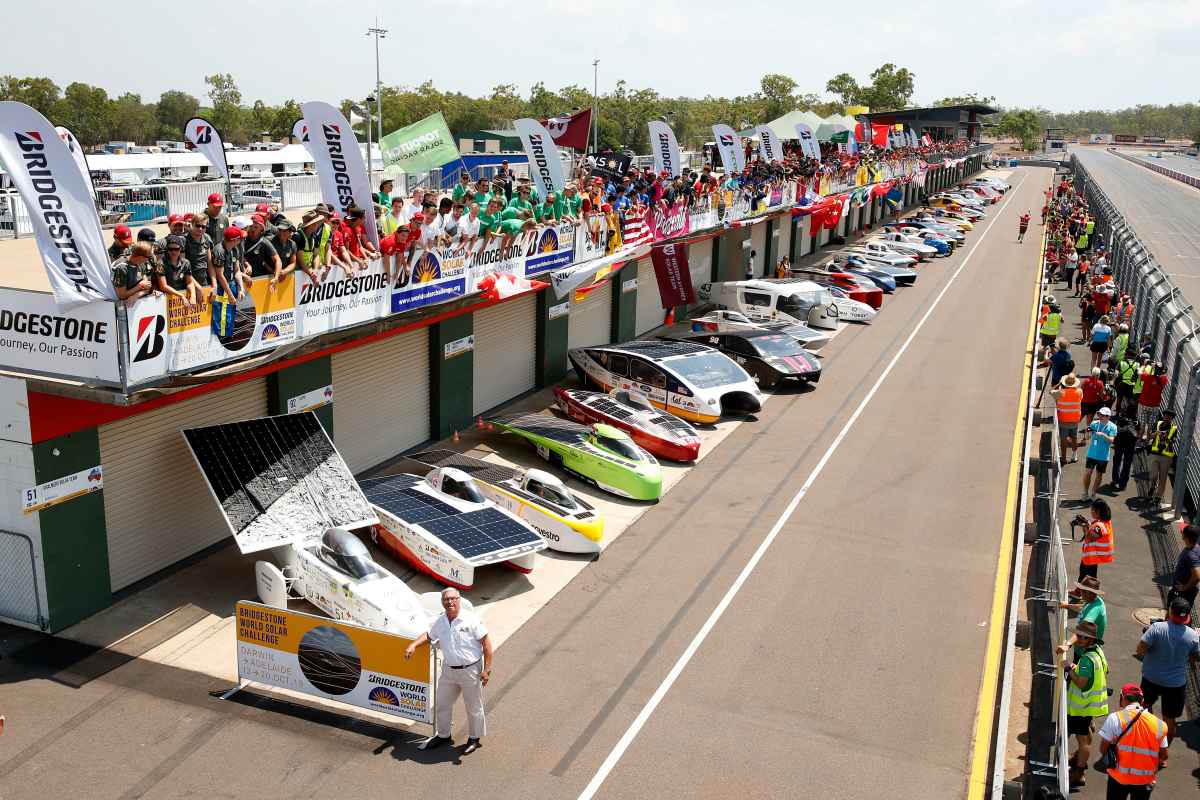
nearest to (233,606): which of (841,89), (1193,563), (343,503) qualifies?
(343,503)

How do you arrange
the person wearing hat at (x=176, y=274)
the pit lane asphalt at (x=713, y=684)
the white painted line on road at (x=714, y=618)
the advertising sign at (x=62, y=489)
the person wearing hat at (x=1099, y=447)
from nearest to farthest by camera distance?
the pit lane asphalt at (x=713, y=684)
the white painted line on road at (x=714, y=618)
the person wearing hat at (x=176, y=274)
the advertising sign at (x=62, y=489)
the person wearing hat at (x=1099, y=447)

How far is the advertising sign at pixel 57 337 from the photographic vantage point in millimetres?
12180

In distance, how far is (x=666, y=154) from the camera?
3167 cm

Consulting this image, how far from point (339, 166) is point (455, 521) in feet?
19.3

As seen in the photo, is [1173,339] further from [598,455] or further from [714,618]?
[714,618]

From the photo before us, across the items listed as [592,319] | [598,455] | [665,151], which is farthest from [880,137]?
[598,455]

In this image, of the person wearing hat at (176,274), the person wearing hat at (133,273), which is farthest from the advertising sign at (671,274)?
the person wearing hat at (133,273)

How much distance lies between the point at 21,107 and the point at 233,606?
6935mm

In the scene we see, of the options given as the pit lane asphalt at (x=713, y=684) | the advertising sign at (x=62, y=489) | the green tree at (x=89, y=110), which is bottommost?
the pit lane asphalt at (x=713, y=684)

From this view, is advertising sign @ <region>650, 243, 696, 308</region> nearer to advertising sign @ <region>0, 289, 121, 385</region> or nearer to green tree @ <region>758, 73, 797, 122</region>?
advertising sign @ <region>0, 289, 121, 385</region>

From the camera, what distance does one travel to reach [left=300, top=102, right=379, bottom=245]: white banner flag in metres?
15.9

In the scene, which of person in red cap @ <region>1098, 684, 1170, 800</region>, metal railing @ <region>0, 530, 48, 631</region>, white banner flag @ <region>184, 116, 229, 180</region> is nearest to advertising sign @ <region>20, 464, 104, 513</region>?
metal railing @ <region>0, 530, 48, 631</region>

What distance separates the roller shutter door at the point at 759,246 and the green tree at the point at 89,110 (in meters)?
73.1

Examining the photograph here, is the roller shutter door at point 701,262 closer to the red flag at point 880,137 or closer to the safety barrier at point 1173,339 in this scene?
the safety barrier at point 1173,339
